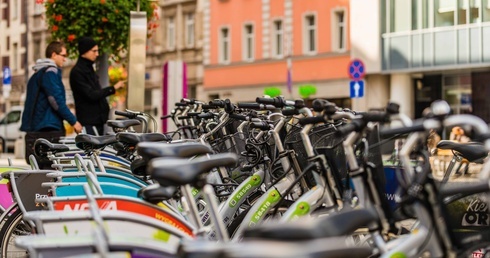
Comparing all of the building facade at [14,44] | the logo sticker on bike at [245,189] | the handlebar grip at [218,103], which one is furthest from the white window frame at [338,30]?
the logo sticker on bike at [245,189]

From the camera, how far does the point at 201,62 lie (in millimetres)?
51969

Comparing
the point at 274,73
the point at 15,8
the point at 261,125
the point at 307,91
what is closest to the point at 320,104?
the point at 261,125

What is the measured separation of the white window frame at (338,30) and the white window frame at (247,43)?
521cm

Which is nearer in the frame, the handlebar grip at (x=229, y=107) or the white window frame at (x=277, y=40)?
the handlebar grip at (x=229, y=107)

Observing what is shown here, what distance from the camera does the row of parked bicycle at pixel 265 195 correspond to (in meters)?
4.39

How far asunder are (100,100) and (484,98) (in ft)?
94.8

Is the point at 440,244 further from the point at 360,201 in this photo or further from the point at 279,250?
the point at 279,250

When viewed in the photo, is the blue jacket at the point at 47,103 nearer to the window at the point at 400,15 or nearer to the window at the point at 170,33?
the window at the point at 400,15

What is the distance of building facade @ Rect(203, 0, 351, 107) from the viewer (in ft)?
147

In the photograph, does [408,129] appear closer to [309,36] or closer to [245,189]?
[245,189]

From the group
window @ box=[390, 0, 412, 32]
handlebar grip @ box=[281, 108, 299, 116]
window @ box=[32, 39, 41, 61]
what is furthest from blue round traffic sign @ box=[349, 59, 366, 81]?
window @ box=[32, 39, 41, 61]

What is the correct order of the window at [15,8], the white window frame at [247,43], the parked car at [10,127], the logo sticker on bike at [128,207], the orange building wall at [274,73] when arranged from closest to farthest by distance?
the logo sticker on bike at [128,207], the orange building wall at [274,73], the parked car at [10,127], the white window frame at [247,43], the window at [15,8]

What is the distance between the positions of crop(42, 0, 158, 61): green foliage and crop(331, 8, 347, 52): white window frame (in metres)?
28.2

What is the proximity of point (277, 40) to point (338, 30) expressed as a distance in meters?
3.85
